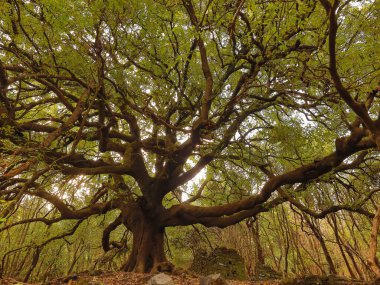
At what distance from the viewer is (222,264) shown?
8195 mm

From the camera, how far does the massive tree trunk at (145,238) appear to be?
23.6 ft

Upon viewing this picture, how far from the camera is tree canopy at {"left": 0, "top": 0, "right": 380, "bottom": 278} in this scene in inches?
151

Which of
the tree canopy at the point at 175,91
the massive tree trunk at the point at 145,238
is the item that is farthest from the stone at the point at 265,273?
the massive tree trunk at the point at 145,238

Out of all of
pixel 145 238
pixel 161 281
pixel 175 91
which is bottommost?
pixel 161 281

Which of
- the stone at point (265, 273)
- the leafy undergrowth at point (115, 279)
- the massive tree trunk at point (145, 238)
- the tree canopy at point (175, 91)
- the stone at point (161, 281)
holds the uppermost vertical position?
the tree canopy at point (175, 91)

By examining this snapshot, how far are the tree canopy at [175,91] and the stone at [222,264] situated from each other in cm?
159

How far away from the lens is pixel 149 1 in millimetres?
4707

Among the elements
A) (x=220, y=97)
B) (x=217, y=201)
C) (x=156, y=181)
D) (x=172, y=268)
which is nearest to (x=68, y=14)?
(x=220, y=97)

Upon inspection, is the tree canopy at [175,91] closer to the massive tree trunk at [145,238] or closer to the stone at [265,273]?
the massive tree trunk at [145,238]

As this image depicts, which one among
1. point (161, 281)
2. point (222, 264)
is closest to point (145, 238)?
point (222, 264)

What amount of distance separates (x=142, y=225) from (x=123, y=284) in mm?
2768

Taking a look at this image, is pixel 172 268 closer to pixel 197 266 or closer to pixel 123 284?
pixel 123 284

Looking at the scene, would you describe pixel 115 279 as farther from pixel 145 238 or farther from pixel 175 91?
pixel 175 91

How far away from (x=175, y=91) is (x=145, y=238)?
4199 mm
